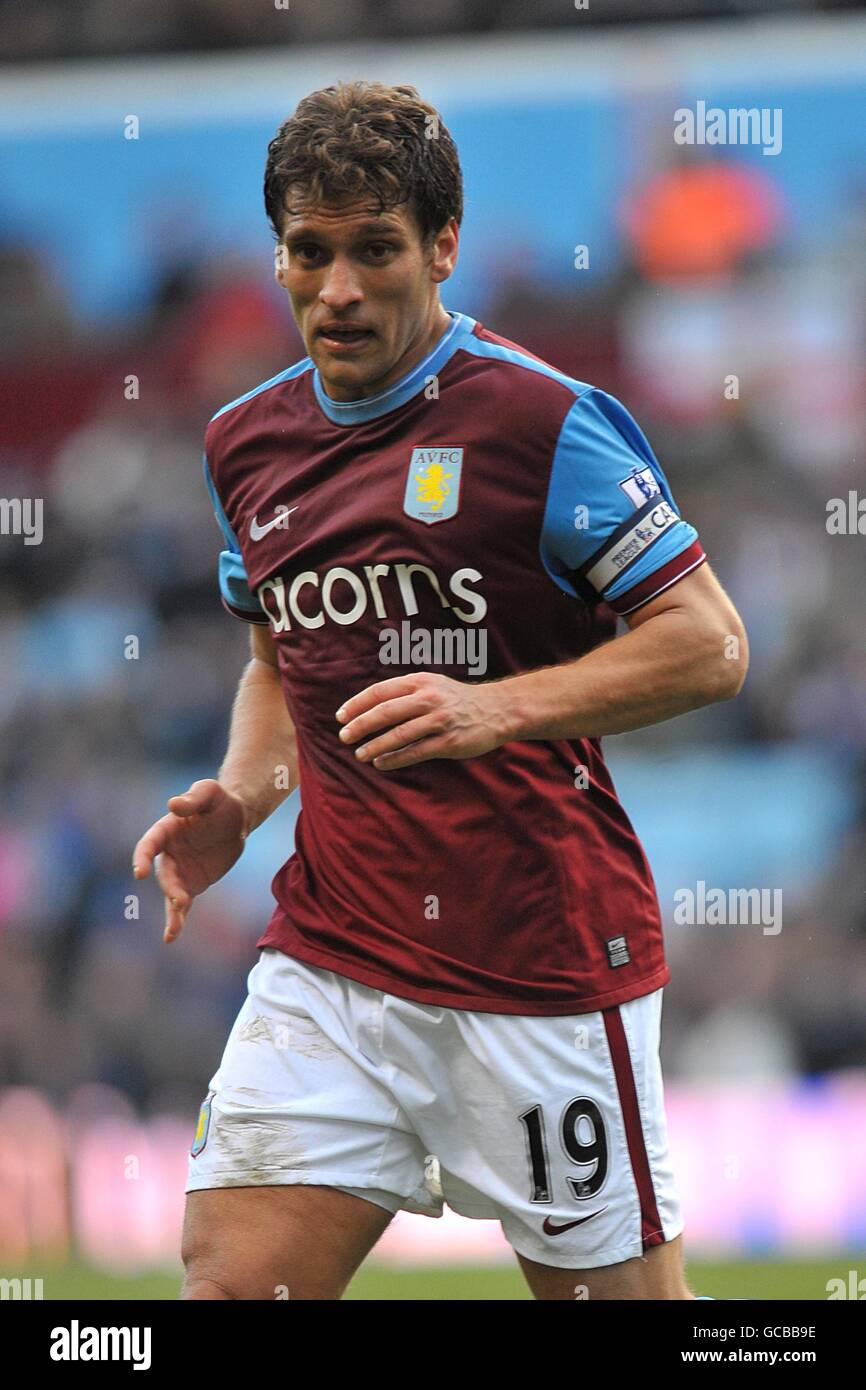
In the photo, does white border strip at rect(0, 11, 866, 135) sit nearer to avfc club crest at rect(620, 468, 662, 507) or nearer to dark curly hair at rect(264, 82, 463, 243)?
dark curly hair at rect(264, 82, 463, 243)

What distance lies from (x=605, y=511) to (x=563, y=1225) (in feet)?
4.00

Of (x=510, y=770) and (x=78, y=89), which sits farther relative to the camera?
(x=78, y=89)

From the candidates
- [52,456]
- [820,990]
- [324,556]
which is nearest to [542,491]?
[324,556]

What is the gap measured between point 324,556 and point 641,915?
33.7 inches

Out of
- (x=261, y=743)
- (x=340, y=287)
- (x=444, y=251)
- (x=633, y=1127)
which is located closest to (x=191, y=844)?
(x=261, y=743)

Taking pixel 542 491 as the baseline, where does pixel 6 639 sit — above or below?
above

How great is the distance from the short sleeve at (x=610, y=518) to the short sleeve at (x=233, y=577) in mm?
749

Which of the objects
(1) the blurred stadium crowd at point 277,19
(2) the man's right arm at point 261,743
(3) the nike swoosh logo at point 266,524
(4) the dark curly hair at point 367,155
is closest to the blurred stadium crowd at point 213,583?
(1) the blurred stadium crowd at point 277,19

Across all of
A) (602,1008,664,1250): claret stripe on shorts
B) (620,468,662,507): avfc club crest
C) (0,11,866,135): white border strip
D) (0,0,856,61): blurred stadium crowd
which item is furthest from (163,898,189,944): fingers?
(0,0,856,61): blurred stadium crowd

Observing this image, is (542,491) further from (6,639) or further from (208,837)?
(6,639)

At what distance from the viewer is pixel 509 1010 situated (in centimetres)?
325

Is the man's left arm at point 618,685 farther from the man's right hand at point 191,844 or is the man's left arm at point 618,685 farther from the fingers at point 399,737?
the man's right hand at point 191,844

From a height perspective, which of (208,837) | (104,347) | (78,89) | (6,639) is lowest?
(208,837)

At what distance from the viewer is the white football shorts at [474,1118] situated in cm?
323
